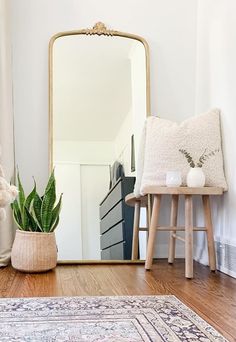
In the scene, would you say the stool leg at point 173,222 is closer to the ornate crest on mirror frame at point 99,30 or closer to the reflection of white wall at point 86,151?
the reflection of white wall at point 86,151

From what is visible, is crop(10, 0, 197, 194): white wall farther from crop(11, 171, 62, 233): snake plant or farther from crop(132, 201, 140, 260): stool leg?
crop(132, 201, 140, 260): stool leg

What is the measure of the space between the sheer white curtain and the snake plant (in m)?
0.21

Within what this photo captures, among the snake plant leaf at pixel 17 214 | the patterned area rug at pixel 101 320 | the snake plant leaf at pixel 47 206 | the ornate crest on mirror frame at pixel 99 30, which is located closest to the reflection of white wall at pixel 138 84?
the ornate crest on mirror frame at pixel 99 30

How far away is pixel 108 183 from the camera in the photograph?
2.56m

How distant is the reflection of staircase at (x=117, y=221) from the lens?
2.46m

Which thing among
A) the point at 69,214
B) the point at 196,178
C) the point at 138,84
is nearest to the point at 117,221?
the point at 69,214

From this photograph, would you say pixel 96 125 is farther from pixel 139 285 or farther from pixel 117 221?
pixel 139 285

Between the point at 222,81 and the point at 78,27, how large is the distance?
1053mm

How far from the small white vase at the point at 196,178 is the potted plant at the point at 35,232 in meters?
0.75

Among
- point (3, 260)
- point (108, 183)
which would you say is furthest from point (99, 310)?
point (108, 183)

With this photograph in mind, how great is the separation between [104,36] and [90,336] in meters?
2.09

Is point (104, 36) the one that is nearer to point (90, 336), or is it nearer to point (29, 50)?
point (29, 50)

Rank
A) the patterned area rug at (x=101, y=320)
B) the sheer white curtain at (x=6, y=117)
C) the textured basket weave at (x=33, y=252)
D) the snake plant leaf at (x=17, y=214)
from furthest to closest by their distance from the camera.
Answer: the sheer white curtain at (x=6, y=117) < the snake plant leaf at (x=17, y=214) < the textured basket weave at (x=33, y=252) < the patterned area rug at (x=101, y=320)

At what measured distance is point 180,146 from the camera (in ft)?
7.28
